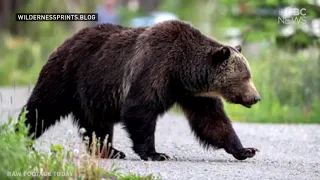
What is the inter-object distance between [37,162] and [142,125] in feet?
7.16

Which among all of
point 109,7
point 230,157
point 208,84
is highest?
point 109,7

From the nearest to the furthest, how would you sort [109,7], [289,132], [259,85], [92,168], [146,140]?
[92,168] < [146,140] < [289,132] < [259,85] < [109,7]

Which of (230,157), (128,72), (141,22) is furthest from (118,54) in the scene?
(141,22)

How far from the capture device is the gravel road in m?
8.23

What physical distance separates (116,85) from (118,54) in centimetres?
36

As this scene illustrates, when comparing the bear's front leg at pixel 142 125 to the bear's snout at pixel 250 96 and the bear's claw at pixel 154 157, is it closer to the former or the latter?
the bear's claw at pixel 154 157

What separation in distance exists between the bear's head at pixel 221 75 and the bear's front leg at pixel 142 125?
22.2 inches

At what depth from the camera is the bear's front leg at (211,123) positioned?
31.0 ft

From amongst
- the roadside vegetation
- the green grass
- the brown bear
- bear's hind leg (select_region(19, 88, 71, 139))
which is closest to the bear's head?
the brown bear

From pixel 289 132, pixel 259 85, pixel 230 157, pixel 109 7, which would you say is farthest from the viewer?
pixel 109 7

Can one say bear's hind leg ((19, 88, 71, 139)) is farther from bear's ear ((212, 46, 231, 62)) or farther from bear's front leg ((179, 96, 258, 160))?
bear's ear ((212, 46, 231, 62))

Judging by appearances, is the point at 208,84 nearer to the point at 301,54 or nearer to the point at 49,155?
the point at 49,155

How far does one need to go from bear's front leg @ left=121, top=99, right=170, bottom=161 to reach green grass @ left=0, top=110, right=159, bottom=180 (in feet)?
5.44

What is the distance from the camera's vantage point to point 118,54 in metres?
9.51
